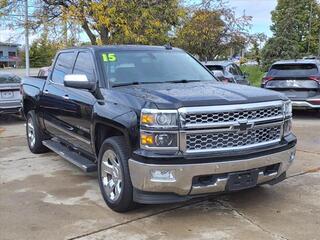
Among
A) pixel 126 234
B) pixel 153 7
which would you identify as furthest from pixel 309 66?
pixel 126 234

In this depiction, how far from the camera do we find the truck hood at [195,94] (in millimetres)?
4645

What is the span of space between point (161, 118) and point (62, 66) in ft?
10.4

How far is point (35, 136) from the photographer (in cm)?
825

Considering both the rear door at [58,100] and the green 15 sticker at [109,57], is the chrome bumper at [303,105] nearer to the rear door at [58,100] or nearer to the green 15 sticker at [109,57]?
the rear door at [58,100]

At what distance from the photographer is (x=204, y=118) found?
4.63 metres

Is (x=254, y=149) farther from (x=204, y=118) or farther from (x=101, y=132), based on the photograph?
(x=101, y=132)

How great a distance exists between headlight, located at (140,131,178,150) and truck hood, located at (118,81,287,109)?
26cm

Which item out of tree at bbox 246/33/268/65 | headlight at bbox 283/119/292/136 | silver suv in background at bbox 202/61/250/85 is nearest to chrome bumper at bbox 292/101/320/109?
silver suv in background at bbox 202/61/250/85

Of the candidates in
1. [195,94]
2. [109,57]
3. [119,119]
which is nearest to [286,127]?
[195,94]

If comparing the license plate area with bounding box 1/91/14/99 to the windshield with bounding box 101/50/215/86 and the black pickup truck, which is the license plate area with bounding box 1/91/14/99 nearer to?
the black pickup truck

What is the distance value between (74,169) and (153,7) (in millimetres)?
11224

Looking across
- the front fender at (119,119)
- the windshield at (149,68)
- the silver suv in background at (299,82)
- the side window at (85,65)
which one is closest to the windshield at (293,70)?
the silver suv in background at (299,82)

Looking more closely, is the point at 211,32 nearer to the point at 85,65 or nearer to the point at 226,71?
the point at 226,71

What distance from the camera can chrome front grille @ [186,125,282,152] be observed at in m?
4.62
